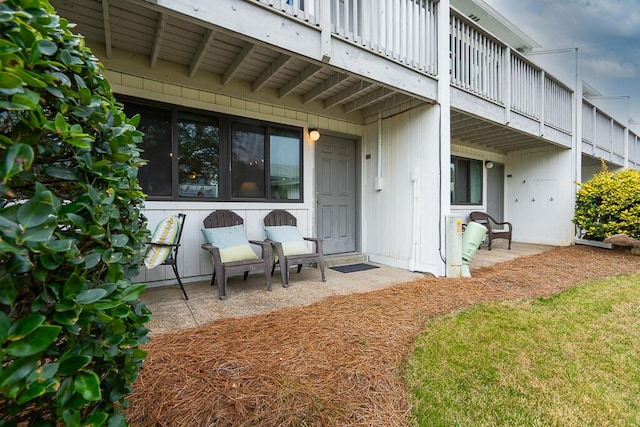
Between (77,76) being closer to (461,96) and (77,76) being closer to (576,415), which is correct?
(576,415)

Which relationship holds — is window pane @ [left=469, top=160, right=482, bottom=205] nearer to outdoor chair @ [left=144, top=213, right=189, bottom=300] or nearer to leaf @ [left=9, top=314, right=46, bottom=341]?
outdoor chair @ [left=144, top=213, right=189, bottom=300]

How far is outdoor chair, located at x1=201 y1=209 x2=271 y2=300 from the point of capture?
A: 310 centimetres

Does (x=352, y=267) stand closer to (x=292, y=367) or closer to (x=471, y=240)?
(x=471, y=240)

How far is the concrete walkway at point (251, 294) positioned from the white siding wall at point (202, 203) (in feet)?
0.91

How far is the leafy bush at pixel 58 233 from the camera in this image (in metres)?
0.55

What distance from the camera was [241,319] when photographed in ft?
8.19

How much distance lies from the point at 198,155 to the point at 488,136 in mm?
6084

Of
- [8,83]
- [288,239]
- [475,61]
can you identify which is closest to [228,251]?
[288,239]

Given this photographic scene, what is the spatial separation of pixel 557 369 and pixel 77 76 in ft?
9.21

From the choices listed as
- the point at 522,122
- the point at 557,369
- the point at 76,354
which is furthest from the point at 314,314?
the point at 522,122

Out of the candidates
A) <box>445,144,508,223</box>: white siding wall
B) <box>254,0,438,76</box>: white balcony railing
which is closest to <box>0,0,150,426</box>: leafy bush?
<box>254,0,438,76</box>: white balcony railing

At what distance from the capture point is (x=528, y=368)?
6.09 feet

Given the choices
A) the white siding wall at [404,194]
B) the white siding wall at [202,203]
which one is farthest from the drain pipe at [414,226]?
the white siding wall at [202,203]

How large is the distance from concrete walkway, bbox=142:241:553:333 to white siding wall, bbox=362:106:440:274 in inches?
15.0
